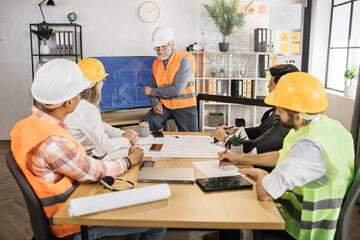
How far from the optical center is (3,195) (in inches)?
132

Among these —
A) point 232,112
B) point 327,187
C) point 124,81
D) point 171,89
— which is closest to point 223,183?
point 327,187

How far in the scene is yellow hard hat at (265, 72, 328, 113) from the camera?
1339mm

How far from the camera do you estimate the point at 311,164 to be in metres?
1.31

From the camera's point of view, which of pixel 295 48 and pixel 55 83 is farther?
pixel 295 48

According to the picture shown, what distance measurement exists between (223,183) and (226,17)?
3.41 metres

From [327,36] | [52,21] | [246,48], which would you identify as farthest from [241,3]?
[52,21]

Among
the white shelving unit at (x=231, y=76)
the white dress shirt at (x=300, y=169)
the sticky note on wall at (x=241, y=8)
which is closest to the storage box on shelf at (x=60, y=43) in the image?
the white shelving unit at (x=231, y=76)

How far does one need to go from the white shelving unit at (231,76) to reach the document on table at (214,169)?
2720 millimetres

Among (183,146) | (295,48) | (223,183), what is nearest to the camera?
(223,183)

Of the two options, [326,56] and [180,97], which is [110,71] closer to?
[180,97]

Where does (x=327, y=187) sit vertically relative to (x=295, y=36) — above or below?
below

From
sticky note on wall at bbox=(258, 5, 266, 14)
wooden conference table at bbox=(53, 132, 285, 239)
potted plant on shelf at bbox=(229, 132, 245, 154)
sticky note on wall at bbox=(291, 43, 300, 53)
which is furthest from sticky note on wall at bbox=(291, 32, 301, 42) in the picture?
wooden conference table at bbox=(53, 132, 285, 239)

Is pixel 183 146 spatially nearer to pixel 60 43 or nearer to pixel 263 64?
pixel 263 64

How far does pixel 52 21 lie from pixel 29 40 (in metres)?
0.46
